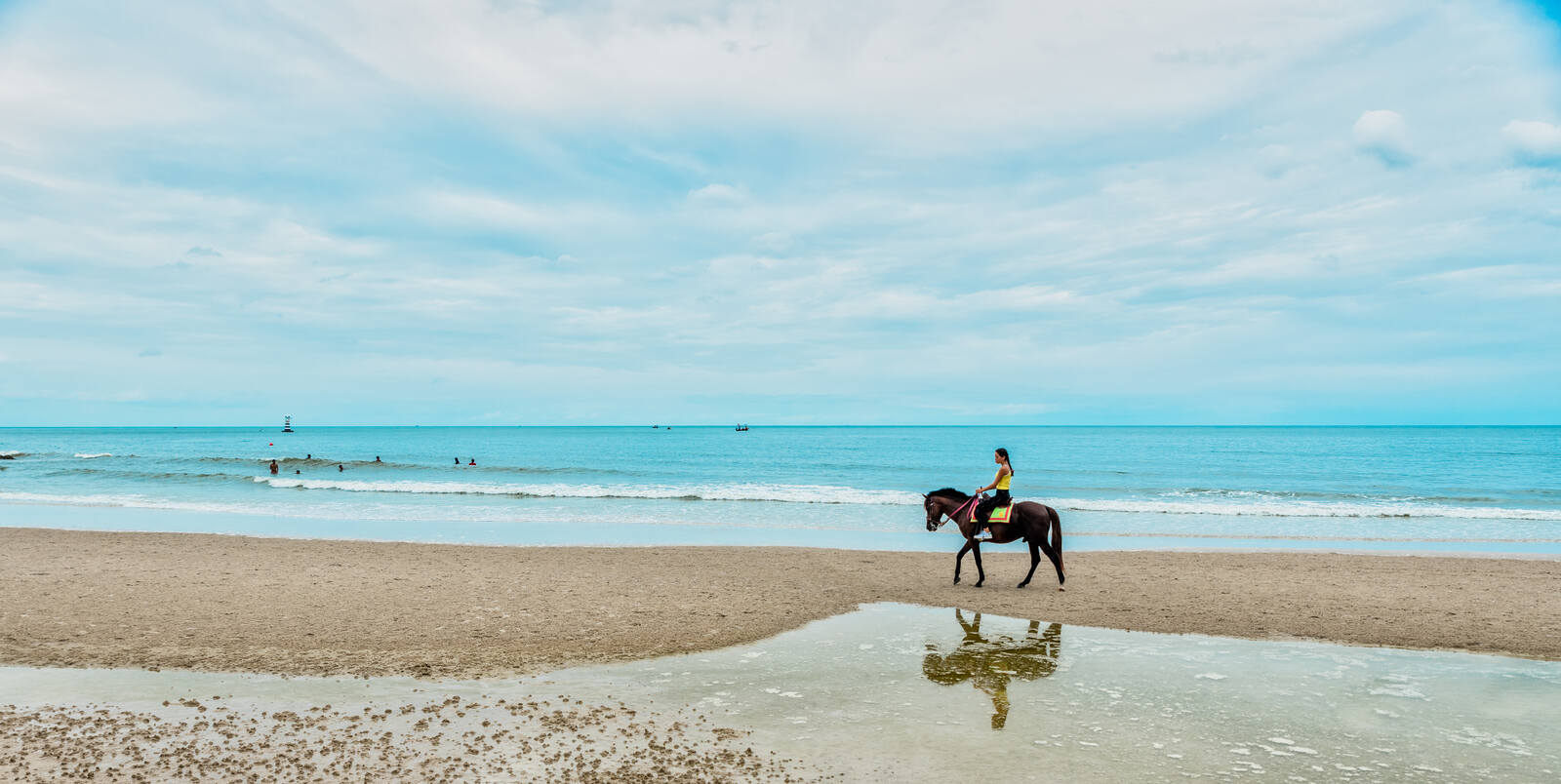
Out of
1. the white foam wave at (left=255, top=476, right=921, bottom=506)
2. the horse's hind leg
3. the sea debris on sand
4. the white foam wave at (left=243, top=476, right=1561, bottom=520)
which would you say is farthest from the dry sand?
the white foam wave at (left=255, top=476, right=921, bottom=506)

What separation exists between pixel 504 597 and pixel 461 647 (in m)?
3.26

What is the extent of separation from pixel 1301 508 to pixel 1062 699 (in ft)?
97.4

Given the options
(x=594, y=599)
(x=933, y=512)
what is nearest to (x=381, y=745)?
(x=594, y=599)

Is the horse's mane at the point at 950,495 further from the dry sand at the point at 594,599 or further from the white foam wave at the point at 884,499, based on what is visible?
the white foam wave at the point at 884,499

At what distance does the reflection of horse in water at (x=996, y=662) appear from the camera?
8488mm

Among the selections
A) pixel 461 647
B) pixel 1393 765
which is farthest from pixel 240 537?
pixel 1393 765

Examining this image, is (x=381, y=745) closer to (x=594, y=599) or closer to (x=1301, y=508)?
(x=594, y=599)

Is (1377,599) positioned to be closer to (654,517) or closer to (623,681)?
(623,681)

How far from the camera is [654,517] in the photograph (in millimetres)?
28469

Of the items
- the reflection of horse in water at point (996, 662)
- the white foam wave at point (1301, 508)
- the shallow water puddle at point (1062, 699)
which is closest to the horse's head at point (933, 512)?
the reflection of horse in water at point (996, 662)

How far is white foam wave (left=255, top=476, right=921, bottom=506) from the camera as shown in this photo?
1407 inches

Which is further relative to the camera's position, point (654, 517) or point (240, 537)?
point (654, 517)

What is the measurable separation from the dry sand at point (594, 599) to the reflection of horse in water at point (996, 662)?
5.39ft

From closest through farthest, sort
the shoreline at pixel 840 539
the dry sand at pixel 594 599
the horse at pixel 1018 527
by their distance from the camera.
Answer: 1. the dry sand at pixel 594 599
2. the horse at pixel 1018 527
3. the shoreline at pixel 840 539
